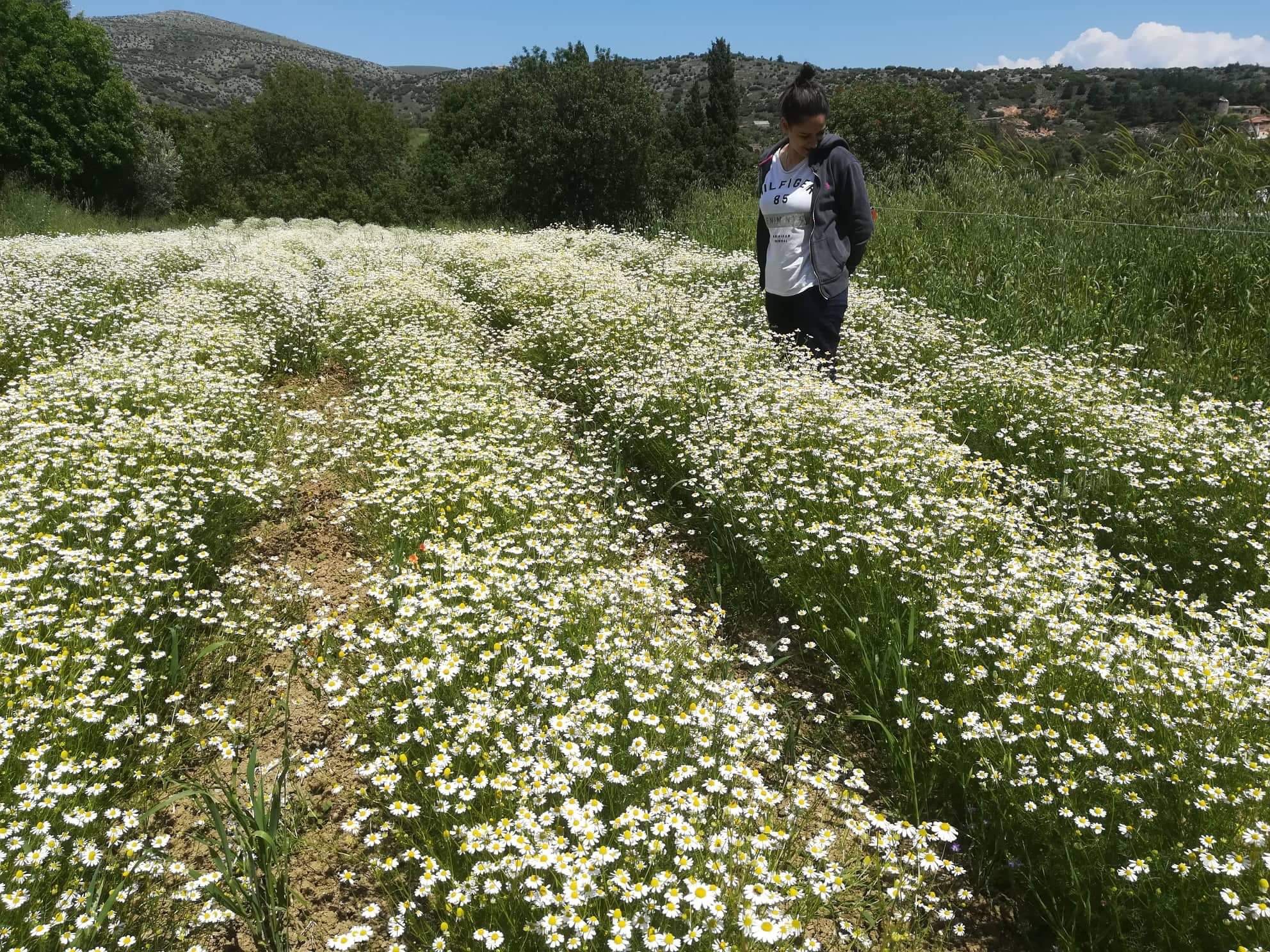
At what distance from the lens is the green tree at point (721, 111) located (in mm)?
33094

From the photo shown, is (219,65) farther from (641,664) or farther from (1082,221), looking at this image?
(641,664)

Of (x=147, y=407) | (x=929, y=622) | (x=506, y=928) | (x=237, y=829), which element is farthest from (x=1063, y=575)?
(x=147, y=407)

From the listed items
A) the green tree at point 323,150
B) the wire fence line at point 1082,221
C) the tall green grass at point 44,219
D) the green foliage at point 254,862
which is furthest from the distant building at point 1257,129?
the green tree at point 323,150

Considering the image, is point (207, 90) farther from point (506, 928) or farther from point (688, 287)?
point (506, 928)

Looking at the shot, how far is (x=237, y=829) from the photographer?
253cm

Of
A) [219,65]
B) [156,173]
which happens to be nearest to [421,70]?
[219,65]

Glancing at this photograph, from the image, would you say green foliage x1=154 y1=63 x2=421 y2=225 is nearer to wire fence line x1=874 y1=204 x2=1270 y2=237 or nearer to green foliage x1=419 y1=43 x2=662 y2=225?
green foliage x1=419 y1=43 x2=662 y2=225

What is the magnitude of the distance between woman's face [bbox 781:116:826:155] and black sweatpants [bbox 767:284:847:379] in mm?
1060

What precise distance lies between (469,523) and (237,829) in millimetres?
1915

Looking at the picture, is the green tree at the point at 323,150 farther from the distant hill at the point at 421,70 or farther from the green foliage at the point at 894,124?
the distant hill at the point at 421,70

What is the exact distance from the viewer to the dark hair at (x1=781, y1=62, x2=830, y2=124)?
17.1ft

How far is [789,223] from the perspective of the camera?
18.9ft

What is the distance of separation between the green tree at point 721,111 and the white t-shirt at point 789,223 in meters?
29.2

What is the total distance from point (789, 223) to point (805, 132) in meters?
0.67
